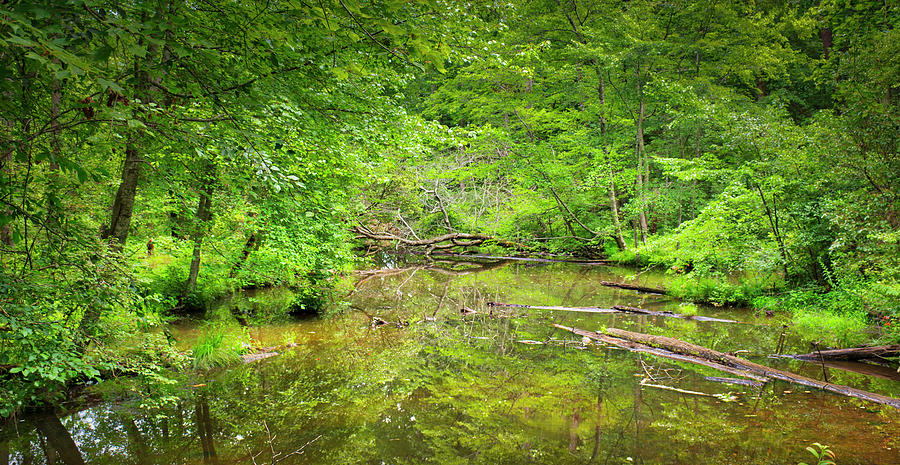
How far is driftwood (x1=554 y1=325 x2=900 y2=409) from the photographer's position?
490 centimetres

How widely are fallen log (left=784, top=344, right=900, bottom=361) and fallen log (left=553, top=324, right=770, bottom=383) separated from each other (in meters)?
1.34

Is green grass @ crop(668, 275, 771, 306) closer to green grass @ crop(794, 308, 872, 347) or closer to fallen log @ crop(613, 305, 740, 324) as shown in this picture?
A: fallen log @ crop(613, 305, 740, 324)

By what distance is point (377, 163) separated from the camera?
8.55m

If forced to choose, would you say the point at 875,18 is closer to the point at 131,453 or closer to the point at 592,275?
the point at 592,275

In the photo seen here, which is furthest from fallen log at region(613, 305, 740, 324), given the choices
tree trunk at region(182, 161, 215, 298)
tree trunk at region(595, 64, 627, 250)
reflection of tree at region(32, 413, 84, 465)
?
reflection of tree at region(32, 413, 84, 465)

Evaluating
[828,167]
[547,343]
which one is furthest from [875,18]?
[547,343]

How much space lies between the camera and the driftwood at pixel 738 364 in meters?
4.90

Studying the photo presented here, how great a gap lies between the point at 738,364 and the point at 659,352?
102cm

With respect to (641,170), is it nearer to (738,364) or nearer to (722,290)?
(722,290)

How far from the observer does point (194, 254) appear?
818cm

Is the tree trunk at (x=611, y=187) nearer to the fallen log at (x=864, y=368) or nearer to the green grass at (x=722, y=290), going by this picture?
the green grass at (x=722, y=290)

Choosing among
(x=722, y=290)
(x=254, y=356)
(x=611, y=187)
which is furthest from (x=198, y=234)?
(x=611, y=187)

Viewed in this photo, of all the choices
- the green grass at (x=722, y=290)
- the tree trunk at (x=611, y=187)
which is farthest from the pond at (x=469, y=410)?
the tree trunk at (x=611, y=187)

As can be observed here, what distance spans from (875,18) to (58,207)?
1131 centimetres
